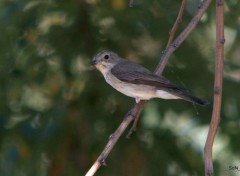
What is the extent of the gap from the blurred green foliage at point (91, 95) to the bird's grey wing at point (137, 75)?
0.29 m

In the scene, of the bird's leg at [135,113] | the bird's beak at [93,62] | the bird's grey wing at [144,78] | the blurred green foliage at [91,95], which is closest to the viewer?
the bird's leg at [135,113]

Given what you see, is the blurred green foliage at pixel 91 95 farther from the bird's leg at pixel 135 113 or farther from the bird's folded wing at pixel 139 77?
the bird's leg at pixel 135 113

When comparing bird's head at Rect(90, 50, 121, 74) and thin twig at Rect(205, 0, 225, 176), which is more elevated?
thin twig at Rect(205, 0, 225, 176)

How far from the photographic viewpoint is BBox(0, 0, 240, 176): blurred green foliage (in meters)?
5.48

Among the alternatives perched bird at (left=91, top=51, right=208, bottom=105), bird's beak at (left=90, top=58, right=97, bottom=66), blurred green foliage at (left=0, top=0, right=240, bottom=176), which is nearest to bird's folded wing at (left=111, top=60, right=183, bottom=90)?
perched bird at (left=91, top=51, right=208, bottom=105)

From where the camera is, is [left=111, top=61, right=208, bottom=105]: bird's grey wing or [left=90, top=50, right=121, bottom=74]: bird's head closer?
[left=111, top=61, right=208, bottom=105]: bird's grey wing

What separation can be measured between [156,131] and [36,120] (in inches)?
35.4

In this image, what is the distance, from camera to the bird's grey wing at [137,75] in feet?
15.4

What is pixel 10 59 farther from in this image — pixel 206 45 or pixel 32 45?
pixel 206 45

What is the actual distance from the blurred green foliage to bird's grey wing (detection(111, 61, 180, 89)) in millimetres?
294

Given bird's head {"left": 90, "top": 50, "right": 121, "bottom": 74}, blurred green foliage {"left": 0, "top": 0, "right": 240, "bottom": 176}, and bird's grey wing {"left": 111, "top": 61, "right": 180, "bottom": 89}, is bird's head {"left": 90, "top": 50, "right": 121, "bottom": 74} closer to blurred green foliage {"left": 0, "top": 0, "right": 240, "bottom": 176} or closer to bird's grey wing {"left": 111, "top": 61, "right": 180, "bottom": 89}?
bird's grey wing {"left": 111, "top": 61, "right": 180, "bottom": 89}

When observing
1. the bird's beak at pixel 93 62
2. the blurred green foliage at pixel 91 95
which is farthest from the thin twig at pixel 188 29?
the blurred green foliage at pixel 91 95

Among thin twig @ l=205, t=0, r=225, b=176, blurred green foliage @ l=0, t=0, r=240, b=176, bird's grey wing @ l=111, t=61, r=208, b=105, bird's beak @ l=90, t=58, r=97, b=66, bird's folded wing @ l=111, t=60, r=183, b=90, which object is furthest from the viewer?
blurred green foliage @ l=0, t=0, r=240, b=176

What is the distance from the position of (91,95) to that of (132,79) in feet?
1.54
